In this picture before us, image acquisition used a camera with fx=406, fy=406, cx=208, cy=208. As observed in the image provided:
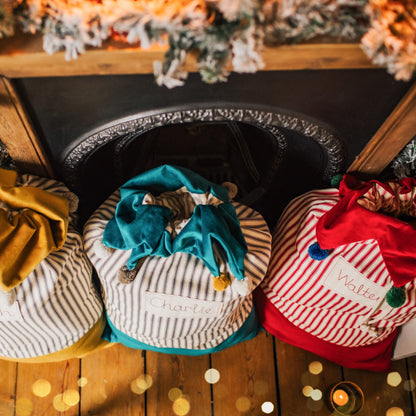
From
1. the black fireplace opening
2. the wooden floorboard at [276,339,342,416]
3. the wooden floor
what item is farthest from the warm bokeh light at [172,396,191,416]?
the black fireplace opening

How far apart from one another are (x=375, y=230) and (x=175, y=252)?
423 mm

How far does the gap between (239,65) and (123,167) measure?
62 centimetres

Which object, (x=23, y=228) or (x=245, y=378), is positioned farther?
(x=245, y=378)

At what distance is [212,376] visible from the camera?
1.25 meters

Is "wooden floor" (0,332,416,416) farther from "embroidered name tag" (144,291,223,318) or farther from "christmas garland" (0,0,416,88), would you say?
"christmas garland" (0,0,416,88)

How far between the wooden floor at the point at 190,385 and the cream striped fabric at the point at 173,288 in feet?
0.90

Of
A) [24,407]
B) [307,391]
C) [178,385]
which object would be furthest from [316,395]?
[24,407]

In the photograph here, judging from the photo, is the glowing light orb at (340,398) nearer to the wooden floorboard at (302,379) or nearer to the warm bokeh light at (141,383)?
the wooden floorboard at (302,379)

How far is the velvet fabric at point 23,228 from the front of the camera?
31.4 inches

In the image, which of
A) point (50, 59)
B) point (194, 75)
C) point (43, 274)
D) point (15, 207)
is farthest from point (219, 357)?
point (50, 59)

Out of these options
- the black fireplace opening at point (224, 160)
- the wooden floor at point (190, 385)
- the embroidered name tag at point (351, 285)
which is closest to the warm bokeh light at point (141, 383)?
the wooden floor at point (190, 385)

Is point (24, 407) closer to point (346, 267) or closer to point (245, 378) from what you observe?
point (245, 378)

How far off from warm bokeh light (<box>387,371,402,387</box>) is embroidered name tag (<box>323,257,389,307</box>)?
0.46 m

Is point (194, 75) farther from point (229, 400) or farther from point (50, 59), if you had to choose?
point (229, 400)
